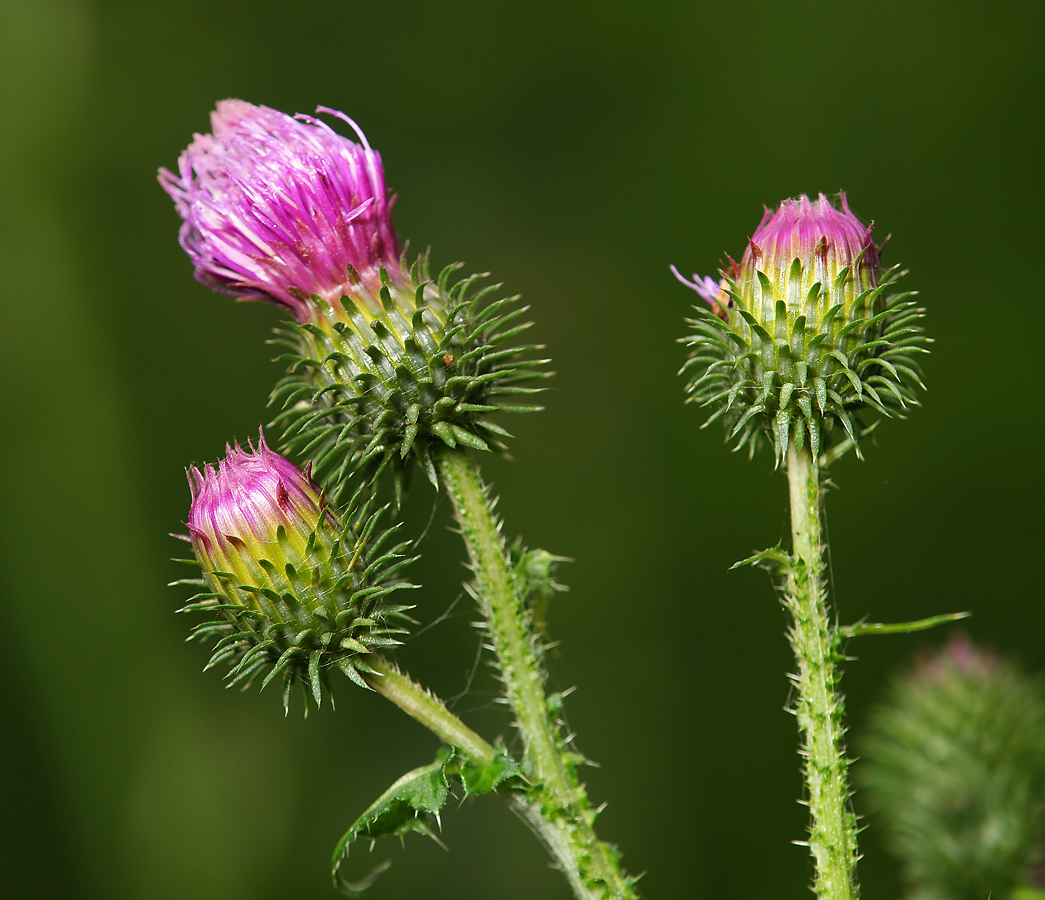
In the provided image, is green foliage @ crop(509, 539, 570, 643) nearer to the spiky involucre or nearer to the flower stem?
the spiky involucre

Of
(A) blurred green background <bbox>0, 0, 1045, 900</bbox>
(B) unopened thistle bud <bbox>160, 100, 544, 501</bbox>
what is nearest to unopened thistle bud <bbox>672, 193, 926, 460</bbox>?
(B) unopened thistle bud <bbox>160, 100, 544, 501</bbox>

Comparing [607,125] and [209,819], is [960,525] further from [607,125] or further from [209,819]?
[209,819]

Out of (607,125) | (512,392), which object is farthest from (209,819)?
(607,125)

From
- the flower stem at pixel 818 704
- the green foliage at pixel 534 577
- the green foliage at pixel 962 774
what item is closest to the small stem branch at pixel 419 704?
the green foliage at pixel 534 577

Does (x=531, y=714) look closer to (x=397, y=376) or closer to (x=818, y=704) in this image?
(x=818, y=704)

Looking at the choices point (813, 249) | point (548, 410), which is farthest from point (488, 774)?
point (548, 410)

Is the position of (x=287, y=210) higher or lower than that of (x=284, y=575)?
higher
